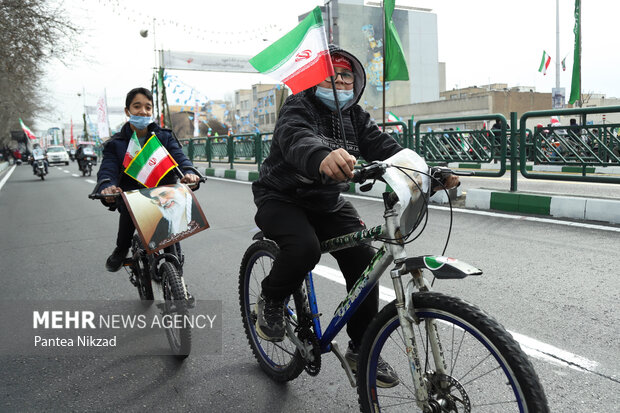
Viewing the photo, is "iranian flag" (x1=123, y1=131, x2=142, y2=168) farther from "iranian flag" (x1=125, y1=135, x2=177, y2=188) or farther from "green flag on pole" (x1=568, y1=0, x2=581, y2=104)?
"green flag on pole" (x1=568, y1=0, x2=581, y2=104)

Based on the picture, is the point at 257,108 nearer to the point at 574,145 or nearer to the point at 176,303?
A: the point at 574,145

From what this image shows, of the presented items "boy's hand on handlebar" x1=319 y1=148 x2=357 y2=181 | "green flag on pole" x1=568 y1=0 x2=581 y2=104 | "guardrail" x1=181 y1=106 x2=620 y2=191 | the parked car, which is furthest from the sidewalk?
the parked car

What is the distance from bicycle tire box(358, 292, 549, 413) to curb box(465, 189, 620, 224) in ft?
17.7

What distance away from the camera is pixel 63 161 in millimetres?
37812

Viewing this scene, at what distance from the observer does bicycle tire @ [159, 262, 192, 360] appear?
283 cm

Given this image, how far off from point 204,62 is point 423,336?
31.1 meters

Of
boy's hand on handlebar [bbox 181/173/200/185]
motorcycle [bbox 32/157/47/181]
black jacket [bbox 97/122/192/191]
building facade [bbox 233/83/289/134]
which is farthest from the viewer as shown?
building facade [bbox 233/83/289/134]

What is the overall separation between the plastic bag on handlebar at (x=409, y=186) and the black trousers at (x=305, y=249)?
52cm

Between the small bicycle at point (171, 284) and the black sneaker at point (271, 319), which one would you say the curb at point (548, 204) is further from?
the black sneaker at point (271, 319)

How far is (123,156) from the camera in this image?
11.5ft

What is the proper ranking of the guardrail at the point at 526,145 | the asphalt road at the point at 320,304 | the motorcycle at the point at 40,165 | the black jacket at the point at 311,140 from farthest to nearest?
the motorcycle at the point at 40,165
the guardrail at the point at 526,145
the asphalt road at the point at 320,304
the black jacket at the point at 311,140

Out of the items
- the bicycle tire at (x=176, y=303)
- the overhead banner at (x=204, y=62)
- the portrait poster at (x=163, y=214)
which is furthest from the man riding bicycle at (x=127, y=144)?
→ the overhead banner at (x=204, y=62)

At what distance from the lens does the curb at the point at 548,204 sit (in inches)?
254

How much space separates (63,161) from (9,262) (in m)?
35.5
